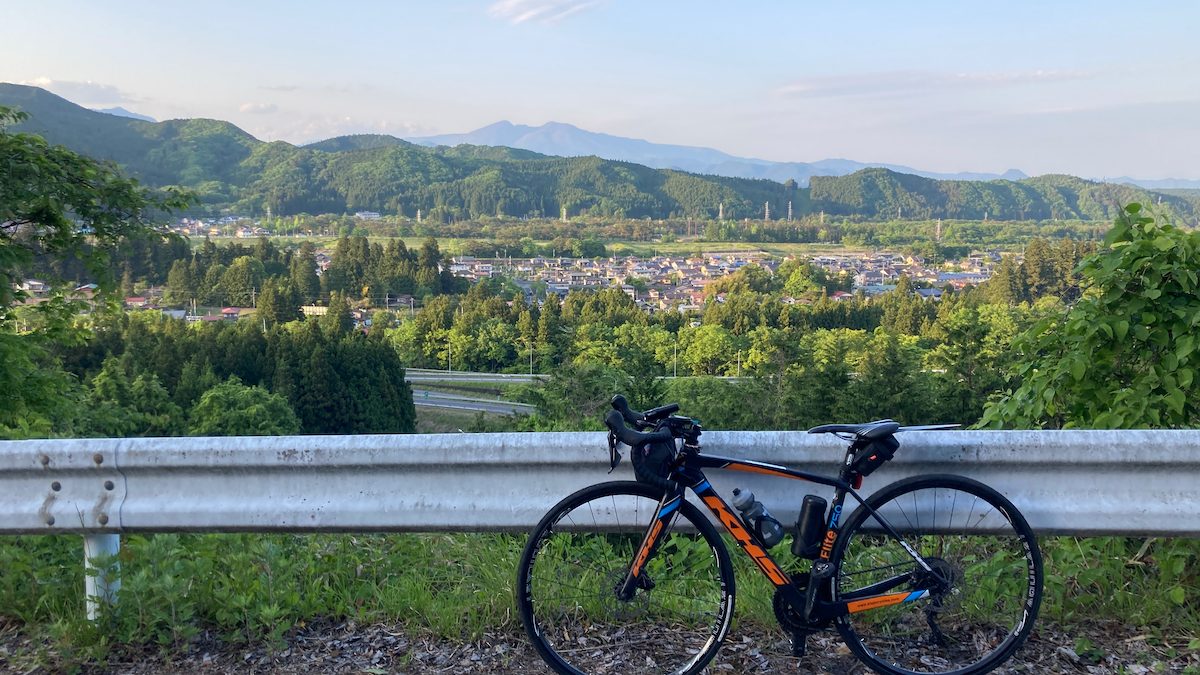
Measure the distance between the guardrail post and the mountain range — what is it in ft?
476

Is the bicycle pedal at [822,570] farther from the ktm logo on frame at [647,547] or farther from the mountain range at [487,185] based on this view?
the mountain range at [487,185]

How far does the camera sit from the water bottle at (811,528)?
2.59 metres

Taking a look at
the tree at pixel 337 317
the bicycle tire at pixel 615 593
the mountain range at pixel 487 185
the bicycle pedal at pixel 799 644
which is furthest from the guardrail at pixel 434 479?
the mountain range at pixel 487 185

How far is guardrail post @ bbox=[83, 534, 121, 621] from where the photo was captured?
2811 millimetres

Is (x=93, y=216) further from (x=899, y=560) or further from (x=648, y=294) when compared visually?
(x=648, y=294)

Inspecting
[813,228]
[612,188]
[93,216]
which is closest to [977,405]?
[93,216]

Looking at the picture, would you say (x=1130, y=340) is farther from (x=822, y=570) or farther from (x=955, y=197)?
(x=955, y=197)

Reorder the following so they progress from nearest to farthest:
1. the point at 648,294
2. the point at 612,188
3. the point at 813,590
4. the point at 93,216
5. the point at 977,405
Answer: the point at 813,590 → the point at 93,216 → the point at 977,405 → the point at 648,294 → the point at 612,188

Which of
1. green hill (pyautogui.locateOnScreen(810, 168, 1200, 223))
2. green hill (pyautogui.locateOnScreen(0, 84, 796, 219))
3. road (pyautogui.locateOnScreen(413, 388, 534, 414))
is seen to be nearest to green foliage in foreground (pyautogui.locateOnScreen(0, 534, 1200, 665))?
road (pyautogui.locateOnScreen(413, 388, 534, 414))

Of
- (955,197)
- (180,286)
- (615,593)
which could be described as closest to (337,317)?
(180,286)

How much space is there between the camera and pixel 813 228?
464ft

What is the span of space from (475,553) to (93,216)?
33.9 feet

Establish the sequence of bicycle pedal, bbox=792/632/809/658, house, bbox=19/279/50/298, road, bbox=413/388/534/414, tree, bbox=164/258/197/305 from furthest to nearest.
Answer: tree, bbox=164/258/197/305 < road, bbox=413/388/534/414 < house, bbox=19/279/50/298 < bicycle pedal, bbox=792/632/809/658

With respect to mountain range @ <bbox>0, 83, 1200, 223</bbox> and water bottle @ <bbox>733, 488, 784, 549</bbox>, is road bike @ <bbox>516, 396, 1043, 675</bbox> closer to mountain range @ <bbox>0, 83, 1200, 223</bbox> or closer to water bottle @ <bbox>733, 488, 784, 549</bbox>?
water bottle @ <bbox>733, 488, 784, 549</bbox>
